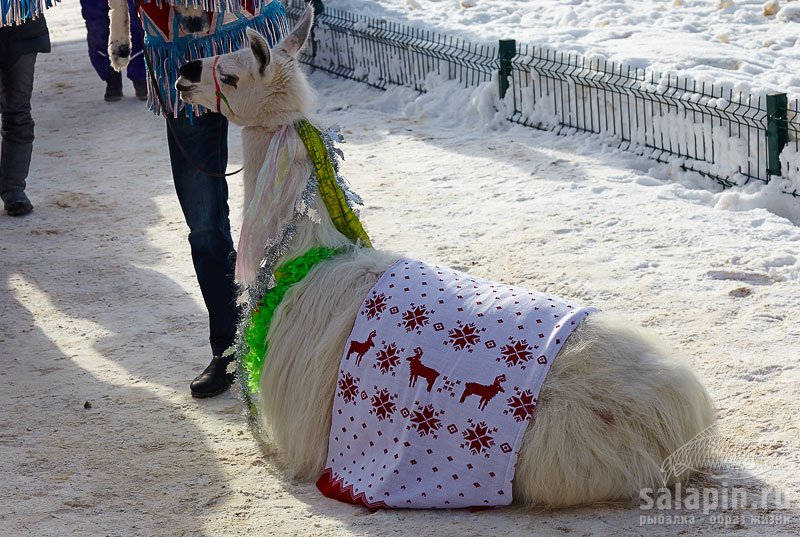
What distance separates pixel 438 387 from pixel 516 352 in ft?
0.93

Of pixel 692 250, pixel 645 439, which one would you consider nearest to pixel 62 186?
pixel 692 250

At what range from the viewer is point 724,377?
439 cm

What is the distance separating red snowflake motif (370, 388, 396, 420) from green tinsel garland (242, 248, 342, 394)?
0.56m

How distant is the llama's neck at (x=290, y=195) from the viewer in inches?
154

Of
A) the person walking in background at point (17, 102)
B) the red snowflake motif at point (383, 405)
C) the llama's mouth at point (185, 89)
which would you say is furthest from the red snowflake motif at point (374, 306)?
the person walking in background at point (17, 102)

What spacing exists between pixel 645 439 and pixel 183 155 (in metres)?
2.22

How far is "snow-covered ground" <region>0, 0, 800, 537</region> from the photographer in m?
3.67

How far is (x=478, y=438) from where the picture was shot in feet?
11.3

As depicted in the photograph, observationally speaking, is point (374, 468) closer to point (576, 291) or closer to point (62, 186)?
point (576, 291)

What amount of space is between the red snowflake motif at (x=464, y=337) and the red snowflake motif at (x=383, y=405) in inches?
11.5

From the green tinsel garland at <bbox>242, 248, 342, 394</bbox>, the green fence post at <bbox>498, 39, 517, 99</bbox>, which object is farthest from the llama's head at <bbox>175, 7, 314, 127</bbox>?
the green fence post at <bbox>498, 39, 517, 99</bbox>

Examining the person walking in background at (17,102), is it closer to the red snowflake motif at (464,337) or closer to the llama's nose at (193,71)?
the llama's nose at (193,71)

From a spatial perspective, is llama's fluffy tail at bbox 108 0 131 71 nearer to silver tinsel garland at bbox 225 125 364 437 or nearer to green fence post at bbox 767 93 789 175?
silver tinsel garland at bbox 225 125 364 437

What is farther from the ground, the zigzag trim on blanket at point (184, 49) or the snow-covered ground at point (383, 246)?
the zigzag trim on blanket at point (184, 49)
